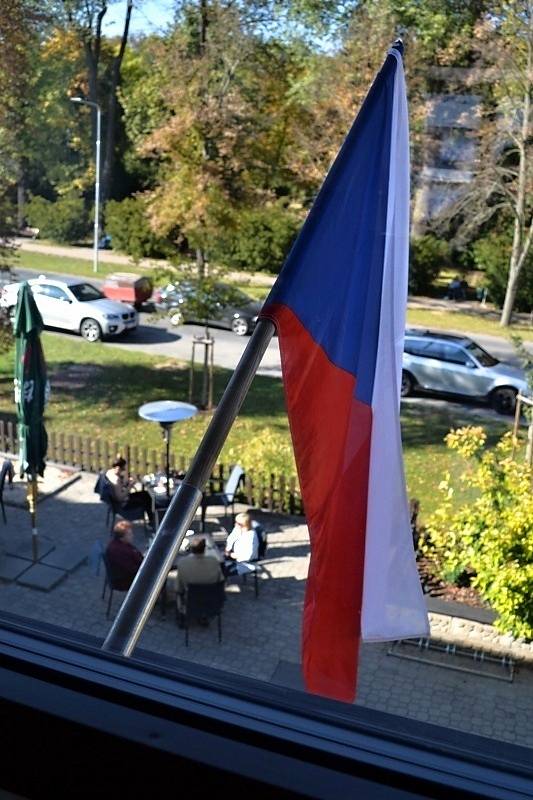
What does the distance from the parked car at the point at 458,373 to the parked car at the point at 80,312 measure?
5141 mm

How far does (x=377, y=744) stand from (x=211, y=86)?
1373cm

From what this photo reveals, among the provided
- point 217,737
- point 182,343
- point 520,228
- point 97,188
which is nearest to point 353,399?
point 217,737

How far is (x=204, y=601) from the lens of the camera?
20.4ft

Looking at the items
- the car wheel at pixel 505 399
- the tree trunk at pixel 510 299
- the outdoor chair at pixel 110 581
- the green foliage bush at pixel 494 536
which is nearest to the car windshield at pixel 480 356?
the car wheel at pixel 505 399

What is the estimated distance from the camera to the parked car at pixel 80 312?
595 inches

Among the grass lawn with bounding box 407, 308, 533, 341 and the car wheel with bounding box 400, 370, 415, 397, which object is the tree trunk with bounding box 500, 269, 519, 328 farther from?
the car wheel with bounding box 400, 370, 415, 397

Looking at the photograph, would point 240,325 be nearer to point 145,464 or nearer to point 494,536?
point 145,464

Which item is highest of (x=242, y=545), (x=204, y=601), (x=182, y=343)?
(x=182, y=343)

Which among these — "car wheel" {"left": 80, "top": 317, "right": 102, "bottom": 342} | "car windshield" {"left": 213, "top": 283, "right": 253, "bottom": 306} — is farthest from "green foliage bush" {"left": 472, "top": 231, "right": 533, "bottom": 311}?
"car windshield" {"left": 213, "top": 283, "right": 253, "bottom": 306}

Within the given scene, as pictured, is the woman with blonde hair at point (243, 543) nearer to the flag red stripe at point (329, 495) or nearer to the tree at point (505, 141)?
the flag red stripe at point (329, 495)

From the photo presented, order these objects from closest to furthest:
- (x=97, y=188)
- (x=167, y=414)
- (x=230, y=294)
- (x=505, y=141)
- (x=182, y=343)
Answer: (x=167, y=414)
(x=230, y=294)
(x=182, y=343)
(x=505, y=141)
(x=97, y=188)

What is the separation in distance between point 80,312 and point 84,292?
0.85 m

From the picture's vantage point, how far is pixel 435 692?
5320 mm

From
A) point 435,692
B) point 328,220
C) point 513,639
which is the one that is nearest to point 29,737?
point 328,220
